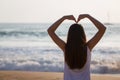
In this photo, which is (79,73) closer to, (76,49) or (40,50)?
(76,49)

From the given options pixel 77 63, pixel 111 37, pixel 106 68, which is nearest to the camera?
pixel 77 63

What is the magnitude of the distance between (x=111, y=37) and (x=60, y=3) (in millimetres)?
1706

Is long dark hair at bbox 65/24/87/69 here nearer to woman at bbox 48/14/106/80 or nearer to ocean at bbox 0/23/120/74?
woman at bbox 48/14/106/80

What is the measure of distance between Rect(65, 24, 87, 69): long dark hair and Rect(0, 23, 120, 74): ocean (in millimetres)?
4065

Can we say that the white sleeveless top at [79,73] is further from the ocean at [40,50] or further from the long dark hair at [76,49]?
the ocean at [40,50]

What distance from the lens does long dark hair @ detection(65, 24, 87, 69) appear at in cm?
224

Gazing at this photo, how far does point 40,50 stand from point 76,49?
224 inches

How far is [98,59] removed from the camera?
23.7 ft

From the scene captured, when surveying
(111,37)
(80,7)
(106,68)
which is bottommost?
(106,68)

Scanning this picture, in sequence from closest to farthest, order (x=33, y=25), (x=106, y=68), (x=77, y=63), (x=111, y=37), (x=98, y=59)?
(x=77, y=63), (x=106, y=68), (x=98, y=59), (x=111, y=37), (x=33, y=25)

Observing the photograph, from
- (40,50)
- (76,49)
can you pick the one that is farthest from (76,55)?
(40,50)

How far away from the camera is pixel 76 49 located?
7.39 feet

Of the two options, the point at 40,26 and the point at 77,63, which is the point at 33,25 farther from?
the point at 77,63

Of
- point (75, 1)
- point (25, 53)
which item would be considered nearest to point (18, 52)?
point (25, 53)
